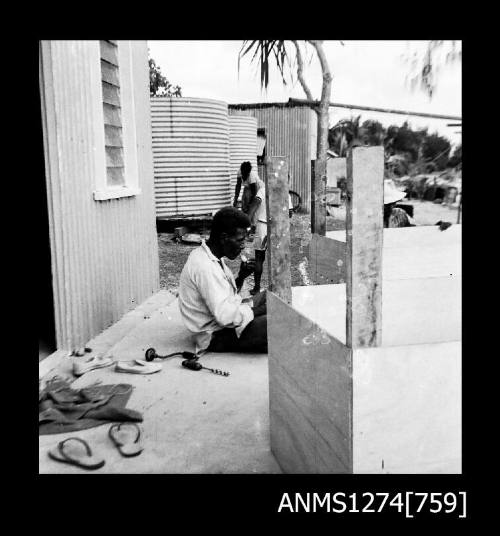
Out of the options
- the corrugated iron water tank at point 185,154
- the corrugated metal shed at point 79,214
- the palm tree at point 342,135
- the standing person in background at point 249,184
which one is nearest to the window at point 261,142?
the palm tree at point 342,135

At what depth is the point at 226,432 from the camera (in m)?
3.11

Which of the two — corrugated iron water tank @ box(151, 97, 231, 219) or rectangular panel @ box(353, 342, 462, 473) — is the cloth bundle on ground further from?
corrugated iron water tank @ box(151, 97, 231, 219)

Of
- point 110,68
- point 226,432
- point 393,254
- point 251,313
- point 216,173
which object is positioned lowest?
point 226,432

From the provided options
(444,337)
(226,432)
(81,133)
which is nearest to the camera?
(444,337)

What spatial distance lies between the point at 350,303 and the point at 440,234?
3.70m

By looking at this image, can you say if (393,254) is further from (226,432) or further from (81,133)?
(81,133)

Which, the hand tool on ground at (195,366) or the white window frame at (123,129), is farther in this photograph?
the white window frame at (123,129)

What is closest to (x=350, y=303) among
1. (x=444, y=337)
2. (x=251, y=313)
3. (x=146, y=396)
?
(x=444, y=337)

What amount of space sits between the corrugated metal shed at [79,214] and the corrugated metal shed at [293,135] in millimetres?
11182

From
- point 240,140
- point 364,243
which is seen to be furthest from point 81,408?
point 240,140

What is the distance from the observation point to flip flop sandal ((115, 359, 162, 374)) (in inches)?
159

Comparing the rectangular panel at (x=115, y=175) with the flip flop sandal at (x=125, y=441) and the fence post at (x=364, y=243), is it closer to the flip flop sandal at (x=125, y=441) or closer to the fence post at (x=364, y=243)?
the flip flop sandal at (x=125, y=441)

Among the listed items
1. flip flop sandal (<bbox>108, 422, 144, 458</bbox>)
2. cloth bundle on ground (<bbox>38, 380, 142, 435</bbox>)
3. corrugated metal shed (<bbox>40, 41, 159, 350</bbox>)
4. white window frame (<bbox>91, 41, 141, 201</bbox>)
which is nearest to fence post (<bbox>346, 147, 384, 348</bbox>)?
flip flop sandal (<bbox>108, 422, 144, 458</bbox>)

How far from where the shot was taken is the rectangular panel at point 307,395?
1.85 meters
